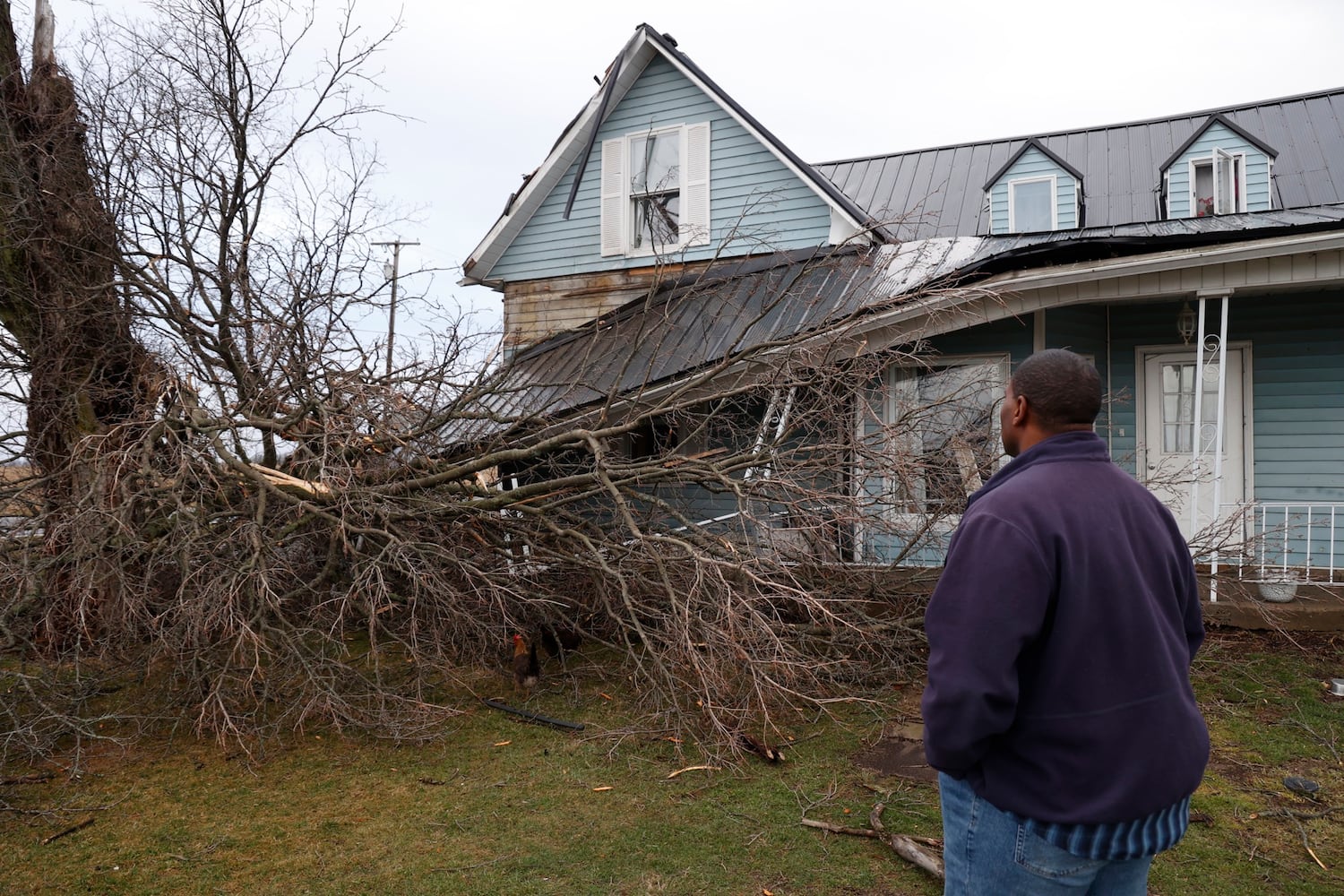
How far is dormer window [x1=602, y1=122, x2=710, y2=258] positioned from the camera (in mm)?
11461

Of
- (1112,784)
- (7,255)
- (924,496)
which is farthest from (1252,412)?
(7,255)

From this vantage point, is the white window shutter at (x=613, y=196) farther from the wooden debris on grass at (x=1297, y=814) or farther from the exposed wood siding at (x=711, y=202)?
the wooden debris on grass at (x=1297, y=814)

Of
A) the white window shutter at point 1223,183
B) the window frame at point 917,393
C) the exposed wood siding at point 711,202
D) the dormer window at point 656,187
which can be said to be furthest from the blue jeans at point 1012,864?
the white window shutter at point 1223,183

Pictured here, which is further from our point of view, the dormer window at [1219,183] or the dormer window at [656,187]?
the dormer window at [1219,183]

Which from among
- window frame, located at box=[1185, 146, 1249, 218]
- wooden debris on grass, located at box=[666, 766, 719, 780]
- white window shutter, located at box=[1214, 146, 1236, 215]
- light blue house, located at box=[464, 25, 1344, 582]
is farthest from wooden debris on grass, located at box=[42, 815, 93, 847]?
white window shutter, located at box=[1214, 146, 1236, 215]

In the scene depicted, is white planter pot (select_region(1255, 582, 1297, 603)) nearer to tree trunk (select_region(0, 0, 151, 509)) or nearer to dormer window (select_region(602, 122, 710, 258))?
dormer window (select_region(602, 122, 710, 258))

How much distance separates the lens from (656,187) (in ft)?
38.7

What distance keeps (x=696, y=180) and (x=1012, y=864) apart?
10394 mm

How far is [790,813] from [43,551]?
519cm

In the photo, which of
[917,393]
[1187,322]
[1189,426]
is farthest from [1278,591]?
[917,393]

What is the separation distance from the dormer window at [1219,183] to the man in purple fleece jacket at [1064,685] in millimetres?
12781

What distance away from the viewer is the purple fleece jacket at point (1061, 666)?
6.16 feet

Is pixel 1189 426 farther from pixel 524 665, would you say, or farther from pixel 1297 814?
pixel 524 665

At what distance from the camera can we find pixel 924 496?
7133mm
